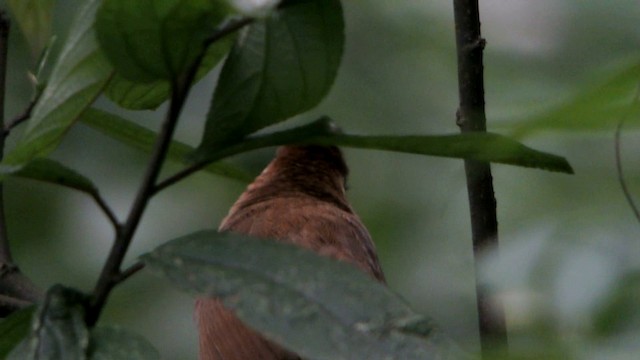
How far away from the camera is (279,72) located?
1.38 meters

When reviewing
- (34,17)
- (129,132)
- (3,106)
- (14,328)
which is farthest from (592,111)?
(3,106)

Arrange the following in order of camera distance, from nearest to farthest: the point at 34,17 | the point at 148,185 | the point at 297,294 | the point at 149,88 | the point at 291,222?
the point at 297,294 < the point at 148,185 < the point at 149,88 < the point at 34,17 < the point at 291,222

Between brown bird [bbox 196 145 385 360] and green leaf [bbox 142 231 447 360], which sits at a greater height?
green leaf [bbox 142 231 447 360]

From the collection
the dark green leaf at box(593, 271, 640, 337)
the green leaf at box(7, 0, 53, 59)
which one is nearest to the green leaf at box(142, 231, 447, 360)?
the dark green leaf at box(593, 271, 640, 337)

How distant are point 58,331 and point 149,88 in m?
0.42

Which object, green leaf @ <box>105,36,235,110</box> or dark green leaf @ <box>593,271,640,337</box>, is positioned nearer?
dark green leaf @ <box>593,271,640,337</box>

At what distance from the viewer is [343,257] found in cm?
309

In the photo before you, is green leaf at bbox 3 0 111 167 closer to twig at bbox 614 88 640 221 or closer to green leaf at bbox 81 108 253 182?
green leaf at bbox 81 108 253 182

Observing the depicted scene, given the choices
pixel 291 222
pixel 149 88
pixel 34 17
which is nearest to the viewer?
pixel 149 88

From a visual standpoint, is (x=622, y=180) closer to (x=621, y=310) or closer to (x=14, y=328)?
(x=621, y=310)

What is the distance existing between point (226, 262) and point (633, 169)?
48 centimetres

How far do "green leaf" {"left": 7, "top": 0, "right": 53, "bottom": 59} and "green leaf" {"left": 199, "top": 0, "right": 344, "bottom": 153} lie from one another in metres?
0.40

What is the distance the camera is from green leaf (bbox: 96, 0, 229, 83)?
3.95ft

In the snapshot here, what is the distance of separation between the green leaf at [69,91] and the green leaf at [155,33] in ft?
0.23
